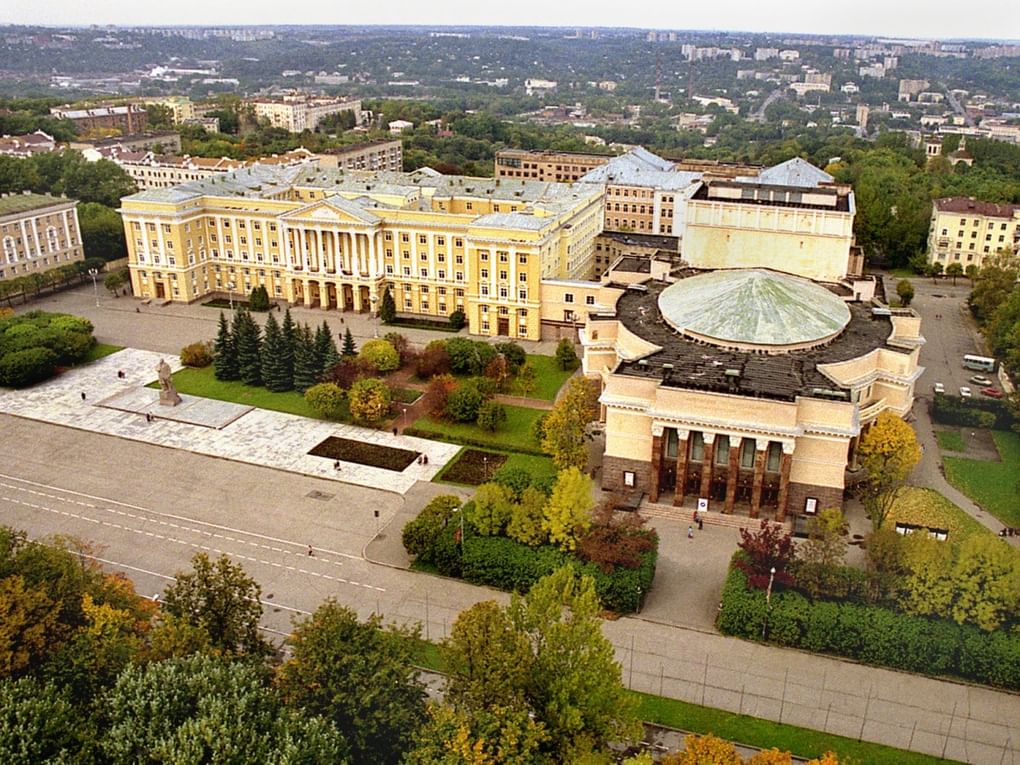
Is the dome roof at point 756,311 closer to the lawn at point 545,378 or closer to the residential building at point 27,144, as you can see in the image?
the lawn at point 545,378

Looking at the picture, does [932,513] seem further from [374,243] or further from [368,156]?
Answer: [368,156]

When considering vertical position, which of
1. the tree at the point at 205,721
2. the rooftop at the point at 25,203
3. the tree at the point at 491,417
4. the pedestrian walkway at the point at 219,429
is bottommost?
the pedestrian walkway at the point at 219,429

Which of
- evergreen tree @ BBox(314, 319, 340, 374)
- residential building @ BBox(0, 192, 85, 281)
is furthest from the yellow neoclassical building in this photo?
evergreen tree @ BBox(314, 319, 340, 374)

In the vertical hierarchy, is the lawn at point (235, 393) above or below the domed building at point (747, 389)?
below

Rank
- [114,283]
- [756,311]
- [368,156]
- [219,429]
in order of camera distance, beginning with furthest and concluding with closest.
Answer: [368,156] → [114,283] → [219,429] → [756,311]

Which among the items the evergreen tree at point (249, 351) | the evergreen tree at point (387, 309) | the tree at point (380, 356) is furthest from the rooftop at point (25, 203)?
the tree at point (380, 356)

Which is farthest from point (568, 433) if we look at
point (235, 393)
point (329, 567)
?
point (235, 393)

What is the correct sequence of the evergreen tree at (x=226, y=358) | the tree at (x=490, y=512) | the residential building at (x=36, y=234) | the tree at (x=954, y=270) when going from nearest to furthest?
the tree at (x=490, y=512) → the evergreen tree at (x=226, y=358) → the residential building at (x=36, y=234) → the tree at (x=954, y=270)
